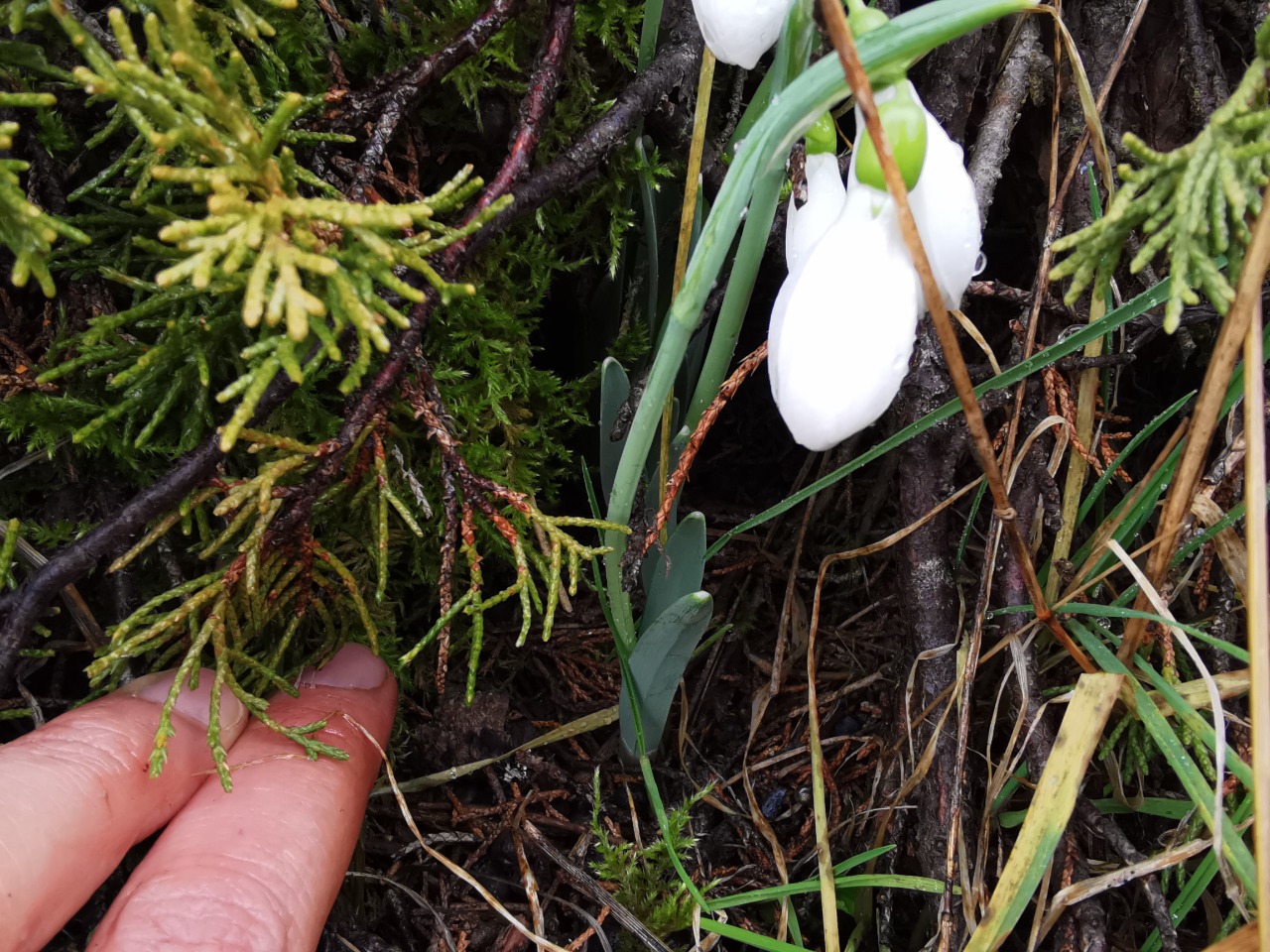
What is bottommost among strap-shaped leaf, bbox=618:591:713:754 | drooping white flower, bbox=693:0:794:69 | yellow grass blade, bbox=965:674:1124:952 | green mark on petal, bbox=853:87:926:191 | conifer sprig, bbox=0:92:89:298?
yellow grass blade, bbox=965:674:1124:952

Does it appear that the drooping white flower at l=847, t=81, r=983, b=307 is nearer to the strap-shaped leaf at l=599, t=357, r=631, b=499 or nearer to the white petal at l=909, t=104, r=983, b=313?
the white petal at l=909, t=104, r=983, b=313

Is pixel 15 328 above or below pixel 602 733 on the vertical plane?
above

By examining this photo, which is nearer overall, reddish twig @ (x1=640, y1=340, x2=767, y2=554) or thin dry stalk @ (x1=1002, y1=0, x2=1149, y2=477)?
reddish twig @ (x1=640, y1=340, x2=767, y2=554)

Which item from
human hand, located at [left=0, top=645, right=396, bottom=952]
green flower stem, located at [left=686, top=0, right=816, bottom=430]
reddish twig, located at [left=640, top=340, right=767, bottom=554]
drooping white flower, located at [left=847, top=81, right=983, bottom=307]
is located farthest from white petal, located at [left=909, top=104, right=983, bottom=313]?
human hand, located at [left=0, top=645, right=396, bottom=952]

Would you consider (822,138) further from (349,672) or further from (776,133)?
(349,672)

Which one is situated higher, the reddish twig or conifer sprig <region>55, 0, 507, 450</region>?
conifer sprig <region>55, 0, 507, 450</region>

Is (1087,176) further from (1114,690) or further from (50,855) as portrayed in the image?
(50,855)

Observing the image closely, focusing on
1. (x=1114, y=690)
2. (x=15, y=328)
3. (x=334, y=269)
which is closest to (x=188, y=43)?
(x=334, y=269)

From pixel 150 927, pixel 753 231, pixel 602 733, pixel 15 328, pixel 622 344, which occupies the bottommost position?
pixel 602 733

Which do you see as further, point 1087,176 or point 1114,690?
point 1087,176

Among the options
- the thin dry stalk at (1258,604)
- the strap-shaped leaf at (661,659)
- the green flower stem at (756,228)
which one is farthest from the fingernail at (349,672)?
the thin dry stalk at (1258,604)
